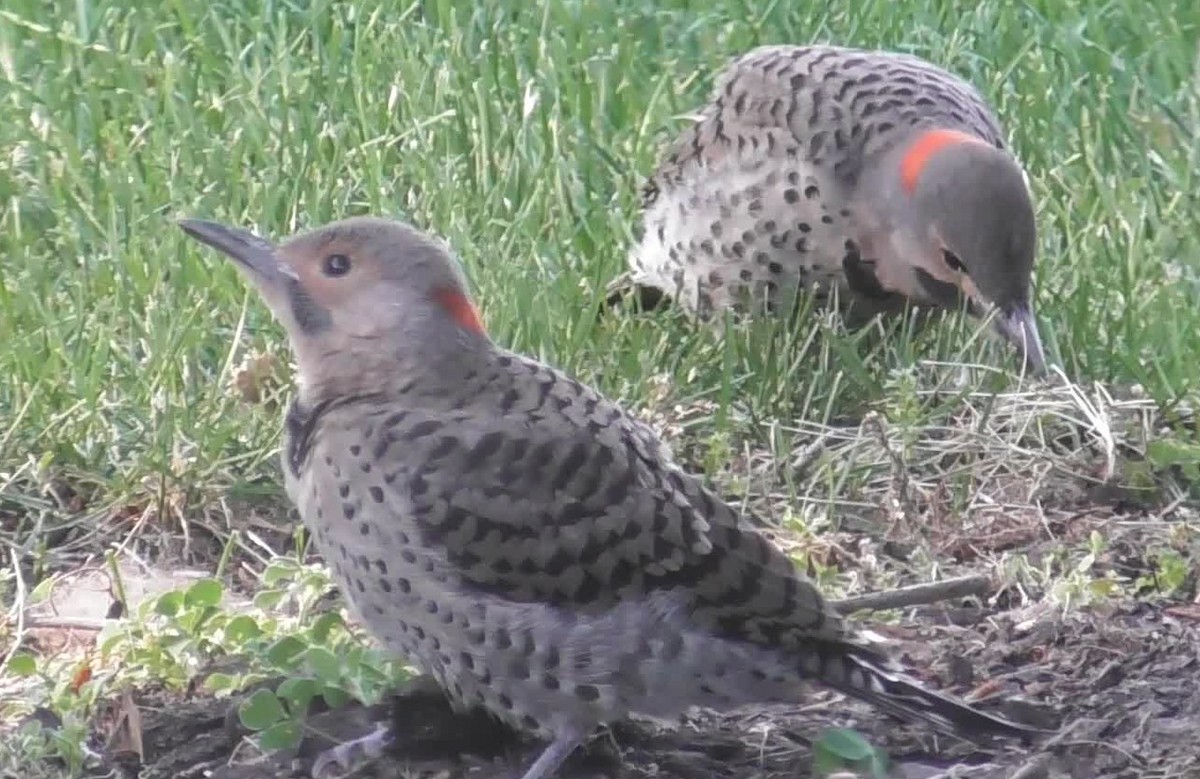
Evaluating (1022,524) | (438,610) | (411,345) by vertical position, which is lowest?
(1022,524)

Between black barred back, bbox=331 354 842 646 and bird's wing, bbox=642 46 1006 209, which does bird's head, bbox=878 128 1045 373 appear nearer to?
bird's wing, bbox=642 46 1006 209

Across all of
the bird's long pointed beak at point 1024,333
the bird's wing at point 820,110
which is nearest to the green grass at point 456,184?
the bird's long pointed beak at point 1024,333

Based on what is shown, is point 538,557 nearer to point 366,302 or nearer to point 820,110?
point 366,302

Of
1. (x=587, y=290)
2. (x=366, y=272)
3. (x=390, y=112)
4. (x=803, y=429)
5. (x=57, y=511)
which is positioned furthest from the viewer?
(x=390, y=112)

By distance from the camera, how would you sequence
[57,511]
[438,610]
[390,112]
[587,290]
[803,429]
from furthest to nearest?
[390,112] < [587,290] < [803,429] < [57,511] < [438,610]

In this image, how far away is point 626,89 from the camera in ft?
24.0

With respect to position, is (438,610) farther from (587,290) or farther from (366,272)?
(587,290)

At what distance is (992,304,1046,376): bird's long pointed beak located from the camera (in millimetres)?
5578

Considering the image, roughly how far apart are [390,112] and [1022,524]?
2529 mm

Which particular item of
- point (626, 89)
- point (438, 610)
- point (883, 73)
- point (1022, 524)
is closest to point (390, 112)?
point (626, 89)

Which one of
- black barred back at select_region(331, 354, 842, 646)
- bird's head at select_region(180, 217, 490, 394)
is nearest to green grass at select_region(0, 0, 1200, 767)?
bird's head at select_region(180, 217, 490, 394)

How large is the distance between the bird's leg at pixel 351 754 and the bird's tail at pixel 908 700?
0.76 metres

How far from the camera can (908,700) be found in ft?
13.3

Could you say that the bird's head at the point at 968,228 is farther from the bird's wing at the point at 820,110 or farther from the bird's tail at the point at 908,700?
the bird's tail at the point at 908,700
